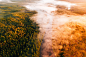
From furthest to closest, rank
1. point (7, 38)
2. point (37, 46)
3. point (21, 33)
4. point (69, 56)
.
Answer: point (21, 33)
point (7, 38)
point (37, 46)
point (69, 56)

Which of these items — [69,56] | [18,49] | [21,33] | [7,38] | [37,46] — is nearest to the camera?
[69,56]

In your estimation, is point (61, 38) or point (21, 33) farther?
point (21, 33)

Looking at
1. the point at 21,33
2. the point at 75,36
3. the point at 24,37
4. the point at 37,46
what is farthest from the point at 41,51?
the point at 75,36

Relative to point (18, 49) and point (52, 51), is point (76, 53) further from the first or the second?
point (18, 49)

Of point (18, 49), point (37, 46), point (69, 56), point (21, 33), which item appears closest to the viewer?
point (69, 56)

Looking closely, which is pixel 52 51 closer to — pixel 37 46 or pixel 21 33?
pixel 37 46

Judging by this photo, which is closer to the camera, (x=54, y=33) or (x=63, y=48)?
(x=63, y=48)

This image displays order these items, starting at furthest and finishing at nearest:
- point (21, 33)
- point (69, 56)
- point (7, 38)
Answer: point (21, 33) → point (7, 38) → point (69, 56)

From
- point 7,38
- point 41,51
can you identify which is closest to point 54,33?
point 41,51

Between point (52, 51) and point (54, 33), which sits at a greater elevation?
point (54, 33)
